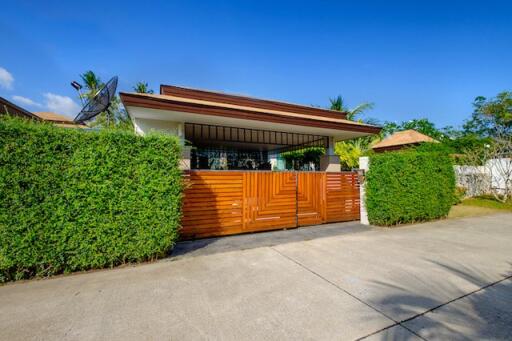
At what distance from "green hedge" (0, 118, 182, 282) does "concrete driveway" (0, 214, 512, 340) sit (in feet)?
1.15

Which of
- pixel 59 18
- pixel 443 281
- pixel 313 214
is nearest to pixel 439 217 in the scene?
pixel 313 214

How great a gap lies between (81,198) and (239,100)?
6366 mm

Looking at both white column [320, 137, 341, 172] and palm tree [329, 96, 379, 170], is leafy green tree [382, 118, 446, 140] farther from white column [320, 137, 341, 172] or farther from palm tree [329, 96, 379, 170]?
white column [320, 137, 341, 172]

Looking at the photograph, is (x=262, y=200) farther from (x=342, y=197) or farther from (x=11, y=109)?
(x=11, y=109)

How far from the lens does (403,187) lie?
6922 mm

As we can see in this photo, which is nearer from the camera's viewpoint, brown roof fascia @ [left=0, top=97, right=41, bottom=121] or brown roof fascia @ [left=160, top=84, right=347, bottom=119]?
brown roof fascia @ [left=0, top=97, right=41, bottom=121]

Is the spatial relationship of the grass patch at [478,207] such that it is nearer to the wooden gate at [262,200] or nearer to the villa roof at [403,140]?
the wooden gate at [262,200]

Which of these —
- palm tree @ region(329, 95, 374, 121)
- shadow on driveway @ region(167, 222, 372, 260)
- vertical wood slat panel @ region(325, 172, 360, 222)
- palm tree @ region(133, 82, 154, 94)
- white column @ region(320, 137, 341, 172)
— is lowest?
shadow on driveway @ region(167, 222, 372, 260)

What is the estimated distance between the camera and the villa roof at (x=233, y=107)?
5223 millimetres

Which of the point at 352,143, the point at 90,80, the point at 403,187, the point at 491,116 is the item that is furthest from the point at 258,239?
the point at 491,116

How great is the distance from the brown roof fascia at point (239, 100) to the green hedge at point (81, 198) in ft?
14.3

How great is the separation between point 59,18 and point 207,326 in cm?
1192

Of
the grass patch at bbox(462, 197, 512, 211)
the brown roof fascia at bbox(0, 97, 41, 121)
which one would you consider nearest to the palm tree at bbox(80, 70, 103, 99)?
the brown roof fascia at bbox(0, 97, 41, 121)

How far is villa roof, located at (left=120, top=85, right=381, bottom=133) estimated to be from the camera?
5223 millimetres
